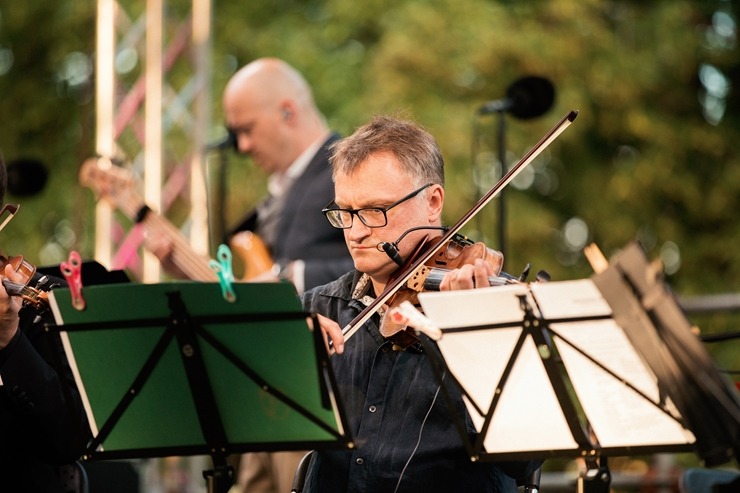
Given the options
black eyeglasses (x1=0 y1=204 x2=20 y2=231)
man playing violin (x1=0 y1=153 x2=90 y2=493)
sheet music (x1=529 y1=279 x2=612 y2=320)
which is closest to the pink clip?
man playing violin (x1=0 y1=153 x2=90 y2=493)

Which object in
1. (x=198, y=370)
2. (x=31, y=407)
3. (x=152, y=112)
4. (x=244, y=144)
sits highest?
(x=152, y=112)

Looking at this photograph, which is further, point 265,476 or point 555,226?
Result: point 555,226

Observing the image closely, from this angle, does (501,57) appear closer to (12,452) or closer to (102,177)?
(102,177)

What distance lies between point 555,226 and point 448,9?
6.39 feet

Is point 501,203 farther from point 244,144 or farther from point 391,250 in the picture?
point 391,250

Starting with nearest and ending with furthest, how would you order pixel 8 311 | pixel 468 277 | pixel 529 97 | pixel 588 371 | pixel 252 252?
pixel 588 371
pixel 468 277
pixel 8 311
pixel 529 97
pixel 252 252

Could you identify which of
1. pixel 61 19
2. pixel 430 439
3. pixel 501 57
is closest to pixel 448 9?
pixel 501 57

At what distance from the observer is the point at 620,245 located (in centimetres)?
1025

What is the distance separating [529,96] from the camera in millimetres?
5949

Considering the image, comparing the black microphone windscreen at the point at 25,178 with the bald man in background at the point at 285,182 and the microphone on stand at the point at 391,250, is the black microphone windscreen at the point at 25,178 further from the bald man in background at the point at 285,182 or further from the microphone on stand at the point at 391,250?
the microphone on stand at the point at 391,250

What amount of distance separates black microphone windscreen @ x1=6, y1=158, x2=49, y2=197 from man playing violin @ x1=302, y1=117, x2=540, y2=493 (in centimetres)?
252

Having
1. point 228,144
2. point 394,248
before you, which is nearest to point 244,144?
point 228,144

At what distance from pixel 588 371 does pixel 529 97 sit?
10.1 ft

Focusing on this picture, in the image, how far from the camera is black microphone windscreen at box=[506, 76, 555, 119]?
5941 mm
